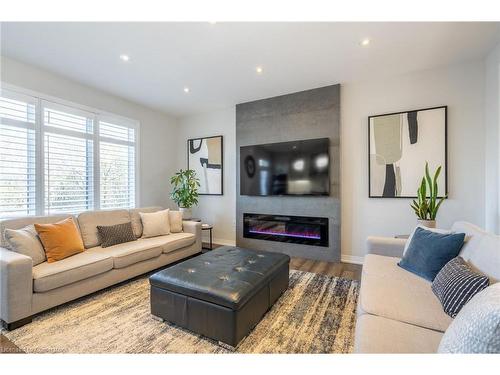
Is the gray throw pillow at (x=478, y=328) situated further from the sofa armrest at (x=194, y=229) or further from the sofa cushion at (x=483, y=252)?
the sofa armrest at (x=194, y=229)

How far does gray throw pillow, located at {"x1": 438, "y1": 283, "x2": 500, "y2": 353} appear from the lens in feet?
2.26

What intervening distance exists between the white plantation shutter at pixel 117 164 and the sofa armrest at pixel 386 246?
3.92 metres

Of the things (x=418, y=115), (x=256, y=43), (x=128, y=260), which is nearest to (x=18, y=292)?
(x=128, y=260)

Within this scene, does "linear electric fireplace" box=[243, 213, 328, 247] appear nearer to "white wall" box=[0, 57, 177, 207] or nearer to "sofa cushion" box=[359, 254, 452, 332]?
"sofa cushion" box=[359, 254, 452, 332]

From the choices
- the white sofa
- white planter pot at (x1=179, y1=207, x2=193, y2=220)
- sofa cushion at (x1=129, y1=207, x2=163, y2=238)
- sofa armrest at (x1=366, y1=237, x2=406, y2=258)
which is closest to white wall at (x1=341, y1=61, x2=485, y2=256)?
sofa armrest at (x1=366, y1=237, x2=406, y2=258)

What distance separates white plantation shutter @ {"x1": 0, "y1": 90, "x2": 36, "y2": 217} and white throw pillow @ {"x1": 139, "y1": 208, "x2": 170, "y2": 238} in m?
1.34

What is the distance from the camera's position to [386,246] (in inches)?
92.4

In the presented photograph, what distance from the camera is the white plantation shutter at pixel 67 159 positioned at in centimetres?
306

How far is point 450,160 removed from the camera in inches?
114

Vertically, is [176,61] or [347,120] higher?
[176,61]

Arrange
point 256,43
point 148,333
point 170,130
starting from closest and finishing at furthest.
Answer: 1. point 148,333
2. point 256,43
3. point 170,130

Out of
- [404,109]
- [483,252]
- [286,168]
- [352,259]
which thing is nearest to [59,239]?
[286,168]
